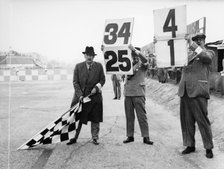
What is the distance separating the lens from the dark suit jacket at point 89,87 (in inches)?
180

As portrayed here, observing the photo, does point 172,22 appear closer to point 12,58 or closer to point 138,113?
point 138,113

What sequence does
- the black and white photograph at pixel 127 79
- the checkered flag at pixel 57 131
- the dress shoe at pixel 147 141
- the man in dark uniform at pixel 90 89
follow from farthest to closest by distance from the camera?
1. the man in dark uniform at pixel 90 89
2. the dress shoe at pixel 147 141
3. the checkered flag at pixel 57 131
4. the black and white photograph at pixel 127 79

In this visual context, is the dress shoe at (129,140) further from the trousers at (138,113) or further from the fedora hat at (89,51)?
the fedora hat at (89,51)

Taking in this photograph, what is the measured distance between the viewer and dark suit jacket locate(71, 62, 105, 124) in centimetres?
457

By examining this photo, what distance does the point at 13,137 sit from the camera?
4953mm

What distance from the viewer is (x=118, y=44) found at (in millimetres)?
4109

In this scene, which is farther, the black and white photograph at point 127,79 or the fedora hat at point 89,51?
the fedora hat at point 89,51

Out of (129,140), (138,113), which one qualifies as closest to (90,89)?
(138,113)

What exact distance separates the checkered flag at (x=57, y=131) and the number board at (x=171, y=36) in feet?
4.82

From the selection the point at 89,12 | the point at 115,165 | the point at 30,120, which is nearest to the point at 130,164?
the point at 115,165

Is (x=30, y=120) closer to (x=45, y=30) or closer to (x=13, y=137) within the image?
(x=13, y=137)

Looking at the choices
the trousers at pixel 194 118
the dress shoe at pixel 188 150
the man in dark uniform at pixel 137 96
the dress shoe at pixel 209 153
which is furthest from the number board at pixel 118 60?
the dress shoe at pixel 209 153

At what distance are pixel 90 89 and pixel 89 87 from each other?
4 cm

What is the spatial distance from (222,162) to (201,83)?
104cm
